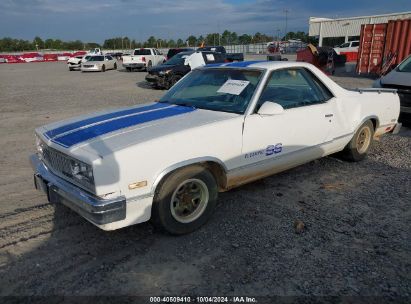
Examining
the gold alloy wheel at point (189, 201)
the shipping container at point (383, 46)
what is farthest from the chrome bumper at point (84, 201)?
the shipping container at point (383, 46)

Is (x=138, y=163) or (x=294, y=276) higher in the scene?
(x=138, y=163)

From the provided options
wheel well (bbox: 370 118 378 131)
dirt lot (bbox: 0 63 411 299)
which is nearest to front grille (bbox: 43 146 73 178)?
dirt lot (bbox: 0 63 411 299)

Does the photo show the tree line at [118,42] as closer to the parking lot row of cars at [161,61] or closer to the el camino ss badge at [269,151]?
the parking lot row of cars at [161,61]

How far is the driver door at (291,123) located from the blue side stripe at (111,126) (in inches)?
30.5

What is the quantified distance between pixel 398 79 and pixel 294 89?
189 inches

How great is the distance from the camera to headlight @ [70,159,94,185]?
9.39ft

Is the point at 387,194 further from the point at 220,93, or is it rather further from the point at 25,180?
the point at 25,180

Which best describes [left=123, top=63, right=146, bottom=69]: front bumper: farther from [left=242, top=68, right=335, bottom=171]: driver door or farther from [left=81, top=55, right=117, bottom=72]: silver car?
[left=242, top=68, right=335, bottom=171]: driver door

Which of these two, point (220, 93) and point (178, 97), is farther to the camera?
point (178, 97)

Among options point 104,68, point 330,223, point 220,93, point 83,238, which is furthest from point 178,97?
point 104,68

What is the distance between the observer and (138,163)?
291 cm

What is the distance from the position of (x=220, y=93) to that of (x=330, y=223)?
1.82 m

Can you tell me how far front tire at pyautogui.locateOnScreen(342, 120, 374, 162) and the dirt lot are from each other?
1.48ft

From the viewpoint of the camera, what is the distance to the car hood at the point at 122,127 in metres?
3.05
